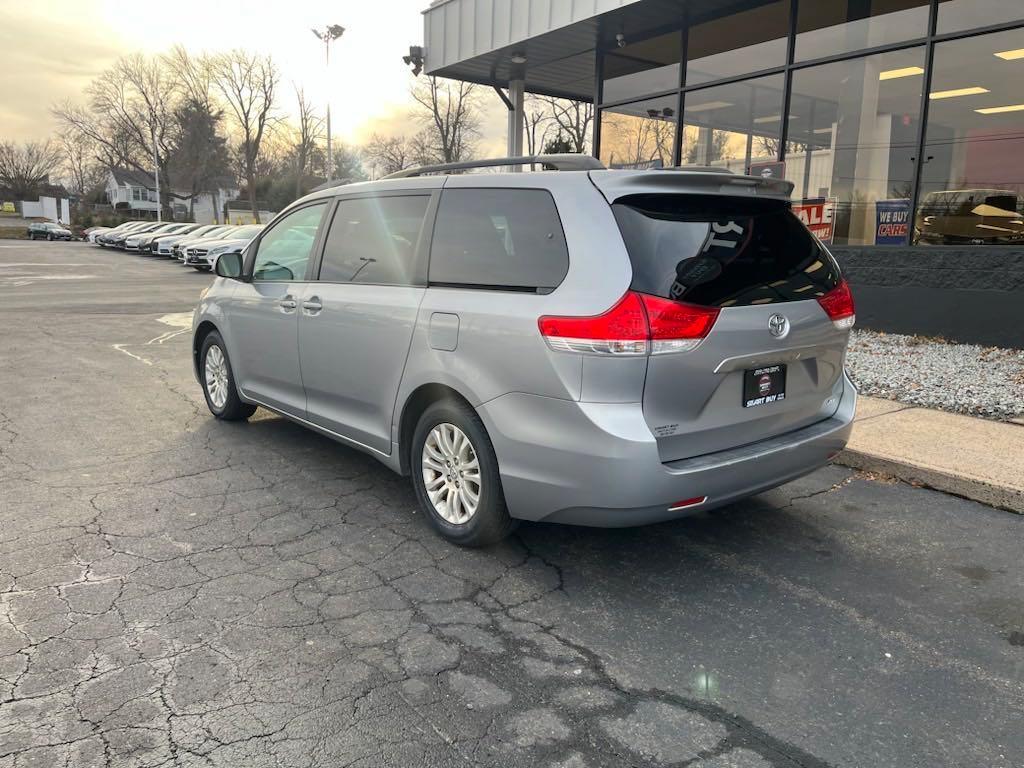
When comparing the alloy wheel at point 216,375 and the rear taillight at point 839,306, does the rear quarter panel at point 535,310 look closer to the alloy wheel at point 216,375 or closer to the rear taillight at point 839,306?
the rear taillight at point 839,306

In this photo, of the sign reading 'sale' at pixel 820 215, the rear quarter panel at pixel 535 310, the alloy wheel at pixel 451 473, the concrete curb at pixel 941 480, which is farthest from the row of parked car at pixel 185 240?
the concrete curb at pixel 941 480

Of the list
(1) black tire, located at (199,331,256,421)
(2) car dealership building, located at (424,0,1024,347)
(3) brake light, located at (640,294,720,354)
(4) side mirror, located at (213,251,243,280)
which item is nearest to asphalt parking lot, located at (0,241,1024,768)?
(1) black tire, located at (199,331,256,421)

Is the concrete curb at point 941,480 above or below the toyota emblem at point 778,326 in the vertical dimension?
below

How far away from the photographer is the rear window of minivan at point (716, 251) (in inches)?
123

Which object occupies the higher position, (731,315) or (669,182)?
(669,182)

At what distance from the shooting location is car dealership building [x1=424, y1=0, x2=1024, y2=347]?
333 inches

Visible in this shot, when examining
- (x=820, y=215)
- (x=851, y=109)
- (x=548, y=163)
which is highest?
(x=851, y=109)

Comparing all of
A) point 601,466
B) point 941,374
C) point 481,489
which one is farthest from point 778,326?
point 941,374

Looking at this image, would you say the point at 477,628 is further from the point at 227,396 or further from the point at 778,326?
the point at 227,396

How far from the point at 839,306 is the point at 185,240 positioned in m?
31.1

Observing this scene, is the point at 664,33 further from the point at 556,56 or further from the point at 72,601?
the point at 72,601

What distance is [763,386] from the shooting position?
134 inches

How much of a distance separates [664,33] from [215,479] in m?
10.5

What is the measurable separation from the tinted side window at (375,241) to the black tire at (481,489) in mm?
757
